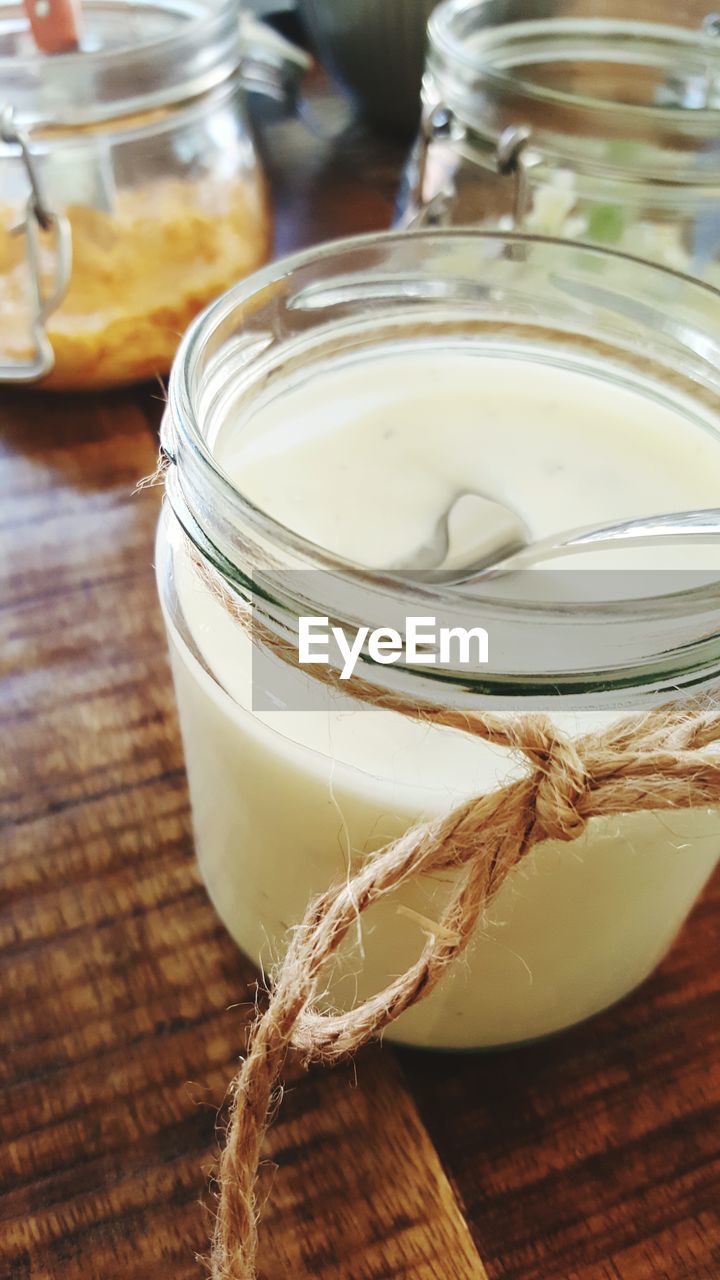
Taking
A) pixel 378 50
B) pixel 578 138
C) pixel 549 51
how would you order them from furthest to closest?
pixel 378 50 → pixel 549 51 → pixel 578 138

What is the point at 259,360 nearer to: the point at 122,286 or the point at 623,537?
the point at 623,537

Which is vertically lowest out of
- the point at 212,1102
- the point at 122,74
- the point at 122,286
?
the point at 212,1102

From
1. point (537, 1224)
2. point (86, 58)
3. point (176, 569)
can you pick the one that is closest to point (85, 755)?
point (176, 569)

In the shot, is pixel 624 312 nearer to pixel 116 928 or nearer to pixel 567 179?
pixel 567 179

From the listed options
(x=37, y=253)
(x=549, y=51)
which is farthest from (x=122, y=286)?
(x=549, y=51)

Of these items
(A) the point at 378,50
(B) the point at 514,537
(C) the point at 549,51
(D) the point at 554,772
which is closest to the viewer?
(D) the point at 554,772

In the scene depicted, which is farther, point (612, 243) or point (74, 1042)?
point (612, 243)
